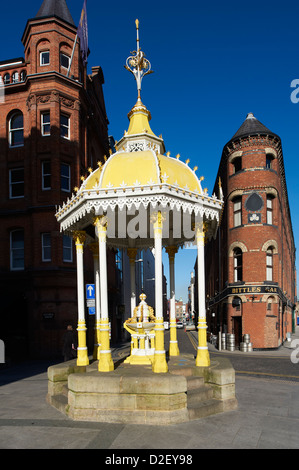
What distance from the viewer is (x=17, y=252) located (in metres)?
24.2

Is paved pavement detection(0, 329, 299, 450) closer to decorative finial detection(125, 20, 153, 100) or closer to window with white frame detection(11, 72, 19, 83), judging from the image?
decorative finial detection(125, 20, 153, 100)

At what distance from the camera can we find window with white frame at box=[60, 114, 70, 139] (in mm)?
25156

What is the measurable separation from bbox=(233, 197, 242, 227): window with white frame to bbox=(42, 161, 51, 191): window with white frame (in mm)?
13821

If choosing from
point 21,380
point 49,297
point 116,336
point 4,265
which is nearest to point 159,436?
point 21,380

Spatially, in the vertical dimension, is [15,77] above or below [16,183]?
above

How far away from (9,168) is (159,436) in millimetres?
21770

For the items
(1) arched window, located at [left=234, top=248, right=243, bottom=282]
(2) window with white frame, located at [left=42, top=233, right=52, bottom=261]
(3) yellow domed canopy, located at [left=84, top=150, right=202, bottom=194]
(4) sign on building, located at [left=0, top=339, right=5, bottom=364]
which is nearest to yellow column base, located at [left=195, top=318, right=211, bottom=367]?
(3) yellow domed canopy, located at [left=84, top=150, right=202, bottom=194]

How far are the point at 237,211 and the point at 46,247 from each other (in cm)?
1428

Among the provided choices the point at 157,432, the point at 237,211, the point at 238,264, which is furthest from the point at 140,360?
the point at 237,211

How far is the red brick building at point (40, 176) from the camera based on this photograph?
22703 mm

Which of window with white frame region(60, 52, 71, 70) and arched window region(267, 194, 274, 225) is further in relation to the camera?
arched window region(267, 194, 274, 225)

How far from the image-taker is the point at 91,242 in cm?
1305

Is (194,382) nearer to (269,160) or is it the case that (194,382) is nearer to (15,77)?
(269,160)
